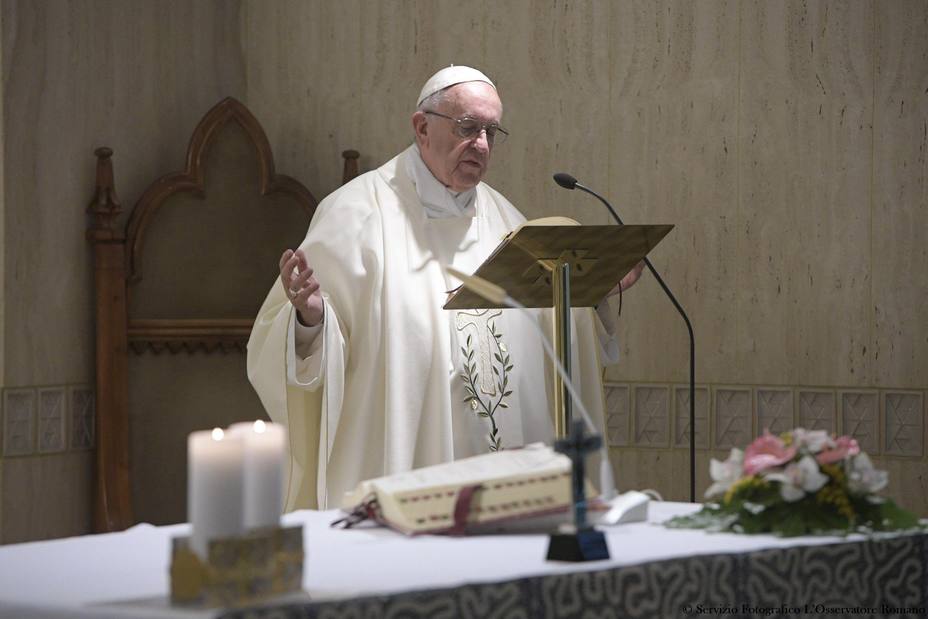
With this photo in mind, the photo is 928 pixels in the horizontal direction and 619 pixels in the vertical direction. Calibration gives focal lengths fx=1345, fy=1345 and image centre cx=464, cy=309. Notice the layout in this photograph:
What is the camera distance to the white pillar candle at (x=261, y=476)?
2.26 metres

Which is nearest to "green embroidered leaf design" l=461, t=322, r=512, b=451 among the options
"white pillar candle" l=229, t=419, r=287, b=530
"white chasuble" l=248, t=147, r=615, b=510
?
"white chasuble" l=248, t=147, r=615, b=510

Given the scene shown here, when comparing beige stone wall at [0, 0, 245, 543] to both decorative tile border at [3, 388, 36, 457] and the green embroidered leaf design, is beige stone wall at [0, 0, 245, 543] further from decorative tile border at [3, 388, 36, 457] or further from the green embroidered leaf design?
the green embroidered leaf design

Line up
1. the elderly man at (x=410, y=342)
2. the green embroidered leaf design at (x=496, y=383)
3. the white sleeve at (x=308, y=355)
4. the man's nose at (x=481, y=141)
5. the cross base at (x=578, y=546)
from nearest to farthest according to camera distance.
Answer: the cross base at (x=578, y=546), the white sleeve at (x=308, y=355), the elderly man at (x=410, y=342), the green embroidered leaf design at (x=496, y=383), the man's nose at (x=481, y=141)

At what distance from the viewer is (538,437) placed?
4941mm

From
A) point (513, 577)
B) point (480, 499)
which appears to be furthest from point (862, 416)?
point (513, 577)

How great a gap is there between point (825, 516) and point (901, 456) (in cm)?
320

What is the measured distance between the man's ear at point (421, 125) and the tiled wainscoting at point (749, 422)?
4.68 feet

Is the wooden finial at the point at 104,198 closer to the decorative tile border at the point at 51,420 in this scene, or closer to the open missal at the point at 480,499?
the decorative tile border at the point at 51,420

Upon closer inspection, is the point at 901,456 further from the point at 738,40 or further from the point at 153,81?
the point at 153,81

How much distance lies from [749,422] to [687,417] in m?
0.29

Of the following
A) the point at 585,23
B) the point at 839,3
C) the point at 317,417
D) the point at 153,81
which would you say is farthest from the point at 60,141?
the point at 839,3

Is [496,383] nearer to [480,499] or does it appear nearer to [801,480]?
[480,499]

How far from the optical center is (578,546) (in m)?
2.52

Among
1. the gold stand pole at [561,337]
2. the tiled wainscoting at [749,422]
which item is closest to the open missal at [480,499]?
the gold stand pole at [561,337]
